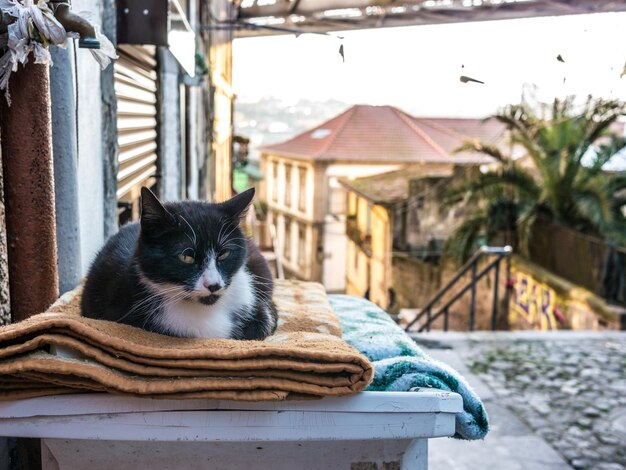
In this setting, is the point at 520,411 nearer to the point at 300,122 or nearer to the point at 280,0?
the point at 280,0

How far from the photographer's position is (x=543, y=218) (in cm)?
1269

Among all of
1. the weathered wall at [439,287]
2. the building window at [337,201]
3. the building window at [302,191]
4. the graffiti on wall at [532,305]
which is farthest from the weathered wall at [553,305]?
the building window at [302,191]

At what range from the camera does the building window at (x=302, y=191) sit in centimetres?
2775

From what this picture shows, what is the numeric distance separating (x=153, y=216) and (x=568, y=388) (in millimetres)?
5220

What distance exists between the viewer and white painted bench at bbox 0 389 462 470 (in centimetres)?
131

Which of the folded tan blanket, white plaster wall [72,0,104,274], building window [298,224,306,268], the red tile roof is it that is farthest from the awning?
building window [298,224,306,268]

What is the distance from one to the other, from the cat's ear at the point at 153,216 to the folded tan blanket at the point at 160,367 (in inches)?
14.9

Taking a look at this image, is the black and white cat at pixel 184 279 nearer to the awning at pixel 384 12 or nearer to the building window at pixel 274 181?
the awning at pixel 384 12

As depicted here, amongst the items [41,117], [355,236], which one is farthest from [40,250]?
[355,236]

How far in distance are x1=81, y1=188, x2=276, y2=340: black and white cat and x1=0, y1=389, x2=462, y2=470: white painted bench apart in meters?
0.37

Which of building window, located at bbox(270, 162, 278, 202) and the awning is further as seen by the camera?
building window, located at bbox(270, 162, 278, 202)

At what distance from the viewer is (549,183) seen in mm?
12180

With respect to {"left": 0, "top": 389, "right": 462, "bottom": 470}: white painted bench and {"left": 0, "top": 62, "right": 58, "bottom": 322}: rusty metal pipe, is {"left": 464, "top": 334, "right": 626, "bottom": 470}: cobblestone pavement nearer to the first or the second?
{"left": 0, "top": 389, "right": 462, "bottom": 470}: white painted bench

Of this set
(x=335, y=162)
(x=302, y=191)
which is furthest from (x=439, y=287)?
(x=302, y=191)
